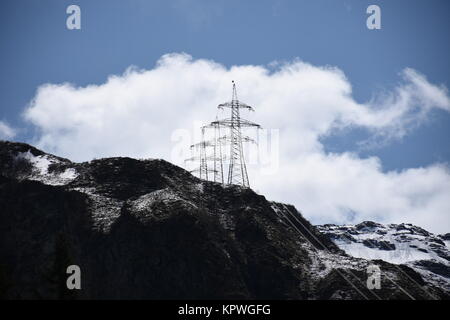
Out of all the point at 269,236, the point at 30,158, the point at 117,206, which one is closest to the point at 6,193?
the point at 30,158

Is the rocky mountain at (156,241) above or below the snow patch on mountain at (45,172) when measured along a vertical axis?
below

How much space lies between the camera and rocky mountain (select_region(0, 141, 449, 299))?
256ft

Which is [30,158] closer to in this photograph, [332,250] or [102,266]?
[102,266]

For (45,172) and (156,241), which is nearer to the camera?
(156,241)

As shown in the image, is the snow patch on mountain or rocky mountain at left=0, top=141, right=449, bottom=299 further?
the snow patch on mountain

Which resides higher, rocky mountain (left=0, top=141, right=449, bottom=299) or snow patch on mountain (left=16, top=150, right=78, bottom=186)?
snow patch on mountain (left=16, top=150, right=78, bottom=186)

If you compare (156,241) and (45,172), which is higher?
(45,172)

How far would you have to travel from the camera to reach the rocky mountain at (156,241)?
78.1 m

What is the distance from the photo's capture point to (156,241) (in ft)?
269

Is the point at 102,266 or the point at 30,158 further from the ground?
the point at 30,158

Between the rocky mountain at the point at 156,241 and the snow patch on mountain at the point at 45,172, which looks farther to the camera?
the snow patch on mountain at the point at 45,172

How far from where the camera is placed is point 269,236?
89.8 metres
